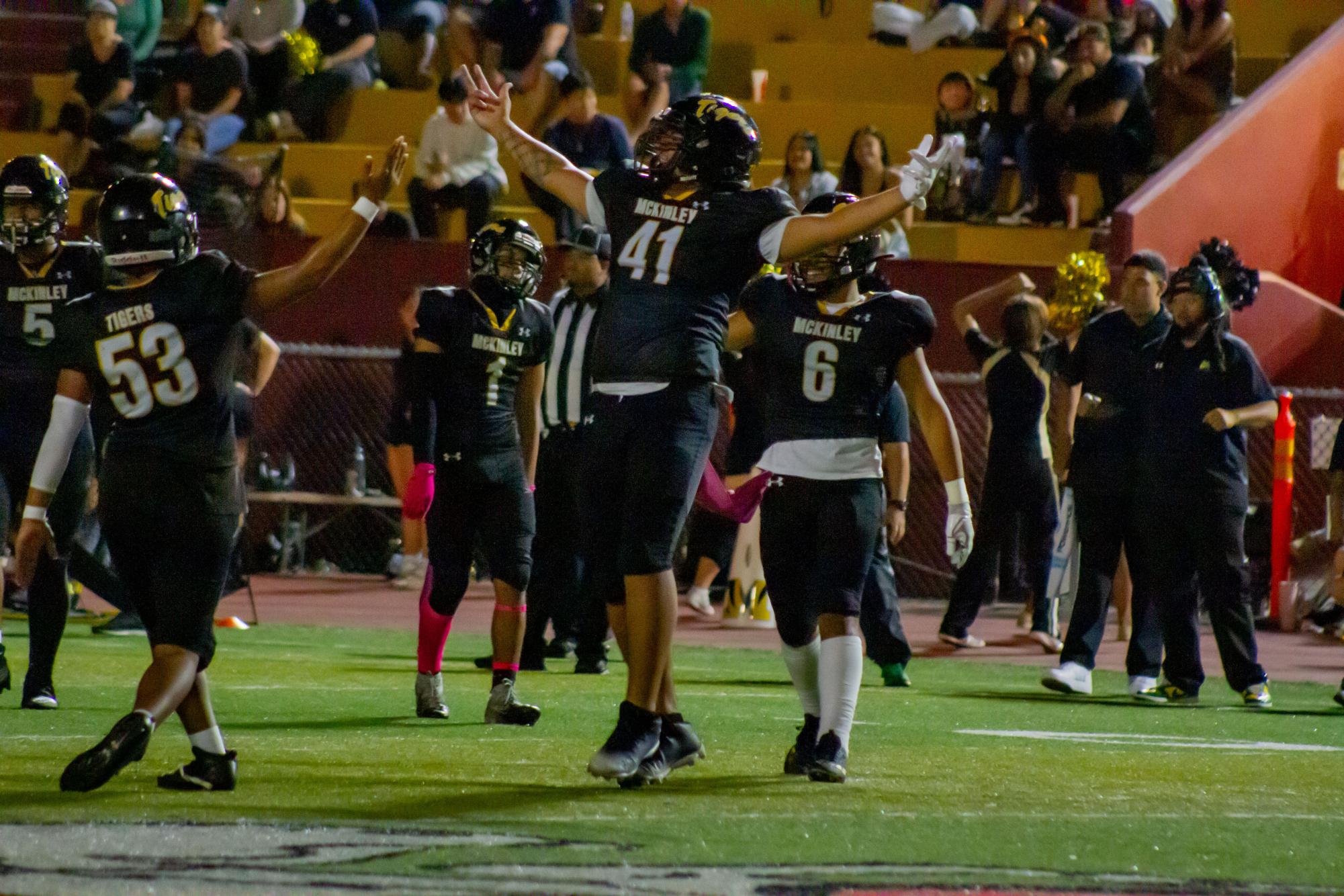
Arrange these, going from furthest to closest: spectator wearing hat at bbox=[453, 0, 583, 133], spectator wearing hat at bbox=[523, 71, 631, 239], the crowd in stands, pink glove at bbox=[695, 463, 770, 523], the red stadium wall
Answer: spectator wearing hat at bbox=[453, 0, 583, 133], the crowd in stands, spectator wearing hat at bbox=[523, 71, 631, 239], the red stadium wall, pink glove at bbox=[695, 463, 770, 523]

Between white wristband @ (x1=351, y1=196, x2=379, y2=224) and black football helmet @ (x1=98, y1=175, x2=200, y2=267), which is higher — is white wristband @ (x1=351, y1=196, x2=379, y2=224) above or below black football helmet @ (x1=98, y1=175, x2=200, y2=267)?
above

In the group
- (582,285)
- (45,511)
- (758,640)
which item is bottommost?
(758,640)

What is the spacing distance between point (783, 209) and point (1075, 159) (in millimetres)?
12487

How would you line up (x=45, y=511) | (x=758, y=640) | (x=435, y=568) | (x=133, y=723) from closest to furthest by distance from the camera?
(x=133, y=723), (x=45, y=511), (x=435, y=568), (x=758, y=640)

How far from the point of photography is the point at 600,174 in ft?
23.0

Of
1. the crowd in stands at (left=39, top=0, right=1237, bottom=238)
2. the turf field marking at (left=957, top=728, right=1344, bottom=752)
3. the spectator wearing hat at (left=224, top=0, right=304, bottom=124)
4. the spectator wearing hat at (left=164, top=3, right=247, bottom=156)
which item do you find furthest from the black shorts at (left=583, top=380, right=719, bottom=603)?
the spectator wearing hat at (left=224, top=0, right=304, bottom=124)

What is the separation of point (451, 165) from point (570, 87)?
1361mm

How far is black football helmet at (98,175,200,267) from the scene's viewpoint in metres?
6.35

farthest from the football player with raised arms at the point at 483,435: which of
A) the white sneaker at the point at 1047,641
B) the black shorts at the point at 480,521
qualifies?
the white sneaker at the point at 1047,641

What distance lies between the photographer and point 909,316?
24.1ft

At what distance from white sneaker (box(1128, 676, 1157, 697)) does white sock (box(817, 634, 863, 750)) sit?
4199mm

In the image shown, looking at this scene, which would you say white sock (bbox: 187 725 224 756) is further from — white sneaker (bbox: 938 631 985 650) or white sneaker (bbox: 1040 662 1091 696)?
white sneaker (bbox: 938 631 985 650)

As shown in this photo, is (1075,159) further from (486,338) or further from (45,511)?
(45,511)

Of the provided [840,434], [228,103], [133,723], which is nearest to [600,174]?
[840,434]
